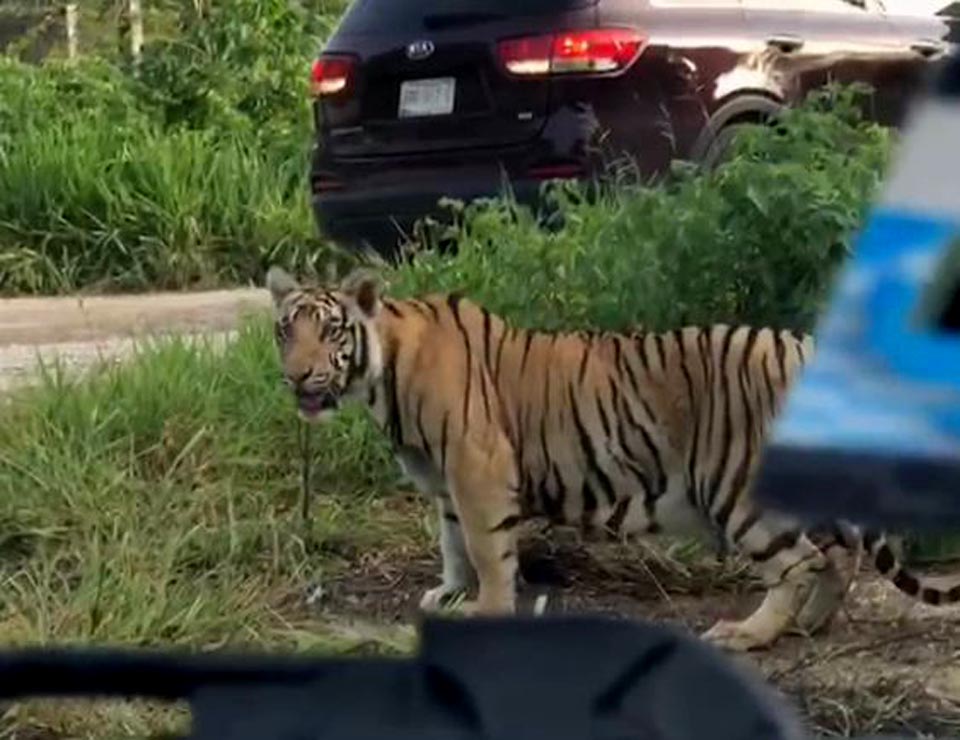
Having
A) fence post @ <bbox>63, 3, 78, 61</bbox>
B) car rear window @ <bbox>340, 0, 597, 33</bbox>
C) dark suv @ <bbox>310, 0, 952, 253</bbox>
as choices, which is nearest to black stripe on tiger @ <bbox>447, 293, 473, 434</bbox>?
dark suv @ <bbox>310, 0, 952, 253</bbox>

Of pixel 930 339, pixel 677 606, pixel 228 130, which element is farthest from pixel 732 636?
pixel 228 130

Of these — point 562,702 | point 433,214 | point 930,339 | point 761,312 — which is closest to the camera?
point 930,339

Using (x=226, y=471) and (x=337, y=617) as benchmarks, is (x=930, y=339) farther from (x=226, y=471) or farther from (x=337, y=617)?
(x=226, y=471)

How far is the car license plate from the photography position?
10.3m

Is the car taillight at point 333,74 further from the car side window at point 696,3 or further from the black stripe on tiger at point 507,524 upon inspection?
the black stripe on tiger at point 507,524

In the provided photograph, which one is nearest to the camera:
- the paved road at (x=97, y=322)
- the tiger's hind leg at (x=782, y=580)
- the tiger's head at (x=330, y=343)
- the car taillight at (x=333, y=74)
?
the tiger's hind leg at (x=782, y=580)

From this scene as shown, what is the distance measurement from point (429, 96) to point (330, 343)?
12.5 ft

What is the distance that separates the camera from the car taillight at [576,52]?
9930 millimetres

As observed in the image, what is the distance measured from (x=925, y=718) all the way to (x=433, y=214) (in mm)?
4987

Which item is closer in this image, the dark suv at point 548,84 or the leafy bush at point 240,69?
the dark suv at point 548,84

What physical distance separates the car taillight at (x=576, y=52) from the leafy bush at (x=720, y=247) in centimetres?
195

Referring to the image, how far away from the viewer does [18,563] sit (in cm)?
677

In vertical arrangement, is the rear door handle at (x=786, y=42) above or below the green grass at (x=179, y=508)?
above

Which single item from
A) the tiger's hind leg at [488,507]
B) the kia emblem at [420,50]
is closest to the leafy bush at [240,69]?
the kia emblem at [420,50]
